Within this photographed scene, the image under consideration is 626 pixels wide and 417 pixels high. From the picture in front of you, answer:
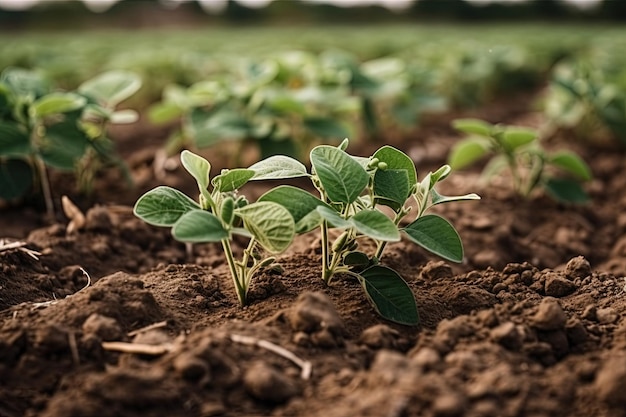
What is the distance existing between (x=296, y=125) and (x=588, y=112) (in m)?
1.89

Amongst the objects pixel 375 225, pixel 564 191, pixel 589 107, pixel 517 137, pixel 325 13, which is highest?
pixel 375 225

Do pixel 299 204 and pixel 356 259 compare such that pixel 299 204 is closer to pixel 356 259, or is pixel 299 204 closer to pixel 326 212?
pixel 326 212

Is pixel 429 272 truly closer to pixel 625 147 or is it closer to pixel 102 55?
pixel 625 147

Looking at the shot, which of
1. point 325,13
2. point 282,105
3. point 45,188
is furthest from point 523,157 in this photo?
point 325,13

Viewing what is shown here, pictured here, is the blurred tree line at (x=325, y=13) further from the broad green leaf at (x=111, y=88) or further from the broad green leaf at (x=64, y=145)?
the broad green leaf at (x=64, y=145)

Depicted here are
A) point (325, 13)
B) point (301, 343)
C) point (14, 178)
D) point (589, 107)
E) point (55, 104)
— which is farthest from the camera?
point (325, 13)

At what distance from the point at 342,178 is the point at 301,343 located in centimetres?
38

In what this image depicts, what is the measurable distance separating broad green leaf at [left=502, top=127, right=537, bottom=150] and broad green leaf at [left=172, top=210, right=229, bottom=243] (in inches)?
69.2

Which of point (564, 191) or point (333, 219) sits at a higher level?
point (333, 219)

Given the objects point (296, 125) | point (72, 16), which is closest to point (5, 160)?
point (296, 125)

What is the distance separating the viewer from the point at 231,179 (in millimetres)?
1688

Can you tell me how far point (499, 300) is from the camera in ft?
5.82

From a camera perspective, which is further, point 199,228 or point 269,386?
point 199,228

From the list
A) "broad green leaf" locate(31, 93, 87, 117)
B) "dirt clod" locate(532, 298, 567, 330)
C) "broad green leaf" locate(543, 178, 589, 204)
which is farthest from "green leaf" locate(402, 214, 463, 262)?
"broad green leaf" locate(543, 178, 589, 204)
